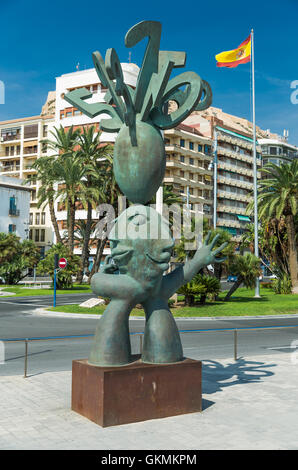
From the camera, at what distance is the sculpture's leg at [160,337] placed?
7263 mm

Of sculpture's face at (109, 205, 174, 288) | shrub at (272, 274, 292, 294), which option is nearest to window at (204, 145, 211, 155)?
shrub at (272, 274, 292, 294)

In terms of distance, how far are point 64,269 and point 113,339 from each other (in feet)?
98.7

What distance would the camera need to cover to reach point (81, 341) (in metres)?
15.2

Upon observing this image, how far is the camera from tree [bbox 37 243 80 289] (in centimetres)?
3612

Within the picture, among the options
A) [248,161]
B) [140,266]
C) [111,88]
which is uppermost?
[248,161]

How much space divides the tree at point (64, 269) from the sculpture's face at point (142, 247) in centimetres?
2938

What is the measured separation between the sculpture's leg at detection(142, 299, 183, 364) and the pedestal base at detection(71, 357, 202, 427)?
0.18m

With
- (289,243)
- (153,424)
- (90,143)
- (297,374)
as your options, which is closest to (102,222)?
(90,143)

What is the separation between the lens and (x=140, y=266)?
23.8 feet

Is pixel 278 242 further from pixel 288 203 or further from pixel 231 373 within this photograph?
pixel 231 373

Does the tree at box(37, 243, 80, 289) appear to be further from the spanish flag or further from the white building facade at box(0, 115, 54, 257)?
the white building facade at box(0, 115, 54, 257)

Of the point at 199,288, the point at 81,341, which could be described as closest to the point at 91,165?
the point at 199,288
